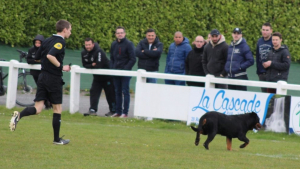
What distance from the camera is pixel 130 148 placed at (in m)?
9.69

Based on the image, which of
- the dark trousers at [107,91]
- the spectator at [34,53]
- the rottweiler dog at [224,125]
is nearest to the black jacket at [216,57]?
the dark trousers at [107,91]

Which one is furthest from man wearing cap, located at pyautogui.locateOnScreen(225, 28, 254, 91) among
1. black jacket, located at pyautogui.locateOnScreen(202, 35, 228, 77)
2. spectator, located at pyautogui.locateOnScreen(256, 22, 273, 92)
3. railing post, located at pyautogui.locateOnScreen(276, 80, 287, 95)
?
railing post, located at pyautogui.locateOnScreen(276, 80, 287, 95)

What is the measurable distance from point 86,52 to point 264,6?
9112 millimetres

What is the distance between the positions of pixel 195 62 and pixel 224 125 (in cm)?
484

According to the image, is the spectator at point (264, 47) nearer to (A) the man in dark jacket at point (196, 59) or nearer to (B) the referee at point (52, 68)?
(A) the man in dark jacket at point (196, 59)

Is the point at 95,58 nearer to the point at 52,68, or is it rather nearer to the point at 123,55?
the point at 123,55

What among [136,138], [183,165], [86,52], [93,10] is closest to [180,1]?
[93,10]

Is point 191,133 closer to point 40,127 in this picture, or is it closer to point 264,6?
point 40,127

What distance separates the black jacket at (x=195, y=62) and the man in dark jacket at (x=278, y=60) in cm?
174

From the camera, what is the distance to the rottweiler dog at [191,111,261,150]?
986 centimetres

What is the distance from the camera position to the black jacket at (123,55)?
15.0m

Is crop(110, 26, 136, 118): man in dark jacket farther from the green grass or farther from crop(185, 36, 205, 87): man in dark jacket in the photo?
crop(185, 36, 205, 87): man in dark jacket

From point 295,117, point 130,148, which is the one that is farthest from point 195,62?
point 130,148

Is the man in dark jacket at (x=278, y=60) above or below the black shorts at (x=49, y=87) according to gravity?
above
